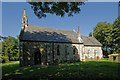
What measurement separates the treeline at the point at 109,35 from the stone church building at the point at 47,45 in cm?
2118

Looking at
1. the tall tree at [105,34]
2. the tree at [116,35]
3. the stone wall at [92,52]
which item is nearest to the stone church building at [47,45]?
the stone wall at [92,52]

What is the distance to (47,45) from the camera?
41656mm

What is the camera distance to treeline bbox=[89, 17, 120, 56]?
66.9 metres

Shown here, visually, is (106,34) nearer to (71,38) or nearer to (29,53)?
(71,38)

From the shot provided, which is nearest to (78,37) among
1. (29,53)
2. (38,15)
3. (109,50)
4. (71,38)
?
(71,38)

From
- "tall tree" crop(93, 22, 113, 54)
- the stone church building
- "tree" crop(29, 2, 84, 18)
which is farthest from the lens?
"tall tree" crop(93, 22, 113, 54)

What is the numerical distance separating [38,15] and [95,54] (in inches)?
1697

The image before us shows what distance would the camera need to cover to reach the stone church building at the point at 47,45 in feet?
127

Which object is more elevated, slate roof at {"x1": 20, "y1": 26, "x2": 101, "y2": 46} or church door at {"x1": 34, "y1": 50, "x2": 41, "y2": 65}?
slate roof at {"x1": 20, "y1": 26, "x2": 101, "y2": 46}

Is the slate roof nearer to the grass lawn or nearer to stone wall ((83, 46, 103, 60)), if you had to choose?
stone wall ((83, 46, 103, 60))

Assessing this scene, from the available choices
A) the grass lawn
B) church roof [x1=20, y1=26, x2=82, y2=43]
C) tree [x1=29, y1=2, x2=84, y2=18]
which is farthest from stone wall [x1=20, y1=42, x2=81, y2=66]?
tree [x1=29, y1=2, x2=84, y2=18]

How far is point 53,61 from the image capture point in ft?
140

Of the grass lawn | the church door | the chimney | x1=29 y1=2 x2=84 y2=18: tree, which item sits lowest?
the grass lawn

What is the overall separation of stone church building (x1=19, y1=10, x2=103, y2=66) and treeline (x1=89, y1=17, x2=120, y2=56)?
21.2m
